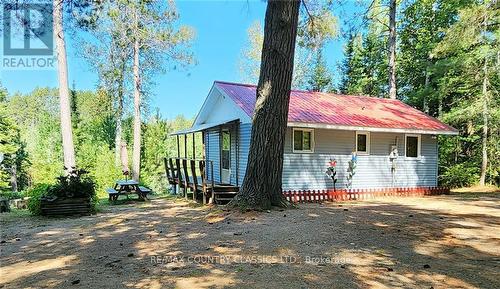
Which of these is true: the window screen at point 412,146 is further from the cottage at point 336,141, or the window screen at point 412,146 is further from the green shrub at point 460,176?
the green shrub at point 460,176

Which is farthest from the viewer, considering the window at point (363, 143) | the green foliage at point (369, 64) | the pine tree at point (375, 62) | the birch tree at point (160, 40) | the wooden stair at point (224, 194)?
the green foliage at point (369, 64)

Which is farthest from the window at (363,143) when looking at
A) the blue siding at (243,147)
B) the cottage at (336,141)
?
the blue siding at (243,147)

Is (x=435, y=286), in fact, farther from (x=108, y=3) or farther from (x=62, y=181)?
(x=62, y=181)

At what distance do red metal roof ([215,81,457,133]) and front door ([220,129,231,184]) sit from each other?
191 centimetres

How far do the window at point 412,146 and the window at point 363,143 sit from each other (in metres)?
1.89

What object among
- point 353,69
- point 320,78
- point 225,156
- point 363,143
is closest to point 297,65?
point 320,78

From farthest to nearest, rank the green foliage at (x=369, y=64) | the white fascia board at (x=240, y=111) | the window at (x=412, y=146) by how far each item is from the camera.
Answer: the green foliage at (x=369, y=64), the window at (x=412, y=146), the white fascia board at (x=240, y=111)

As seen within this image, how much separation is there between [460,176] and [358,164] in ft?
28.4

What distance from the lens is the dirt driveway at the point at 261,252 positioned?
3590mm

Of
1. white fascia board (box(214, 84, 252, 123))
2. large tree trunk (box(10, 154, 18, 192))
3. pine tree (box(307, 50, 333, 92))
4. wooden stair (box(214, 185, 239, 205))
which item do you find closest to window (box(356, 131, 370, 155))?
white fascia board (box(214, 84, 252, 123))

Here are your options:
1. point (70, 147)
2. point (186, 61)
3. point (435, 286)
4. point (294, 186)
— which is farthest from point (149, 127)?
point (435, 286)

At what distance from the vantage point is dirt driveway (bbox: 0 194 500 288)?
3.59 m

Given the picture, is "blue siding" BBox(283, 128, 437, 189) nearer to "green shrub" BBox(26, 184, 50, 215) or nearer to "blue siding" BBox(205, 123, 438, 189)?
"blue siding" BBox(205, 123, 438, 189)
